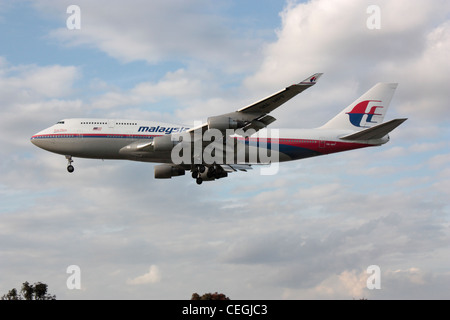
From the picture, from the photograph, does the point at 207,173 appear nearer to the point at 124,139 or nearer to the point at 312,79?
the point at 124,139

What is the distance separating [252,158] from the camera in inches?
2298

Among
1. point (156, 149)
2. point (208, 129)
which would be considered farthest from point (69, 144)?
point (208, 129)

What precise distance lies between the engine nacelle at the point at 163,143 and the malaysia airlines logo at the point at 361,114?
22.4 m

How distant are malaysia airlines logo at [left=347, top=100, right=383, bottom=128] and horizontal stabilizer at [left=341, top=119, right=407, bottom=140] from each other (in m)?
4.69

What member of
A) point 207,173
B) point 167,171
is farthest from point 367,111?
point 167,171

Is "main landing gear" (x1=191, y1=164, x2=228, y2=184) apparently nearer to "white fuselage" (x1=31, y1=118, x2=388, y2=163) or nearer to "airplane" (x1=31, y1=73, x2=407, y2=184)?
"airplane" (x1=31, y1=73, x2=407, y2=184)

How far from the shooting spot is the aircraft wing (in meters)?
43.8

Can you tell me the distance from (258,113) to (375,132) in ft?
50.8

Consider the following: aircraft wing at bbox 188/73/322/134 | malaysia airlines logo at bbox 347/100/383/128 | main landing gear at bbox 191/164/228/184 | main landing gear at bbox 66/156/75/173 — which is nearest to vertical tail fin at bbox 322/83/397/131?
malaysia airlines logo at bbox 347/100/383/128

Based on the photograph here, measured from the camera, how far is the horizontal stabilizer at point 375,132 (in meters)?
54.0

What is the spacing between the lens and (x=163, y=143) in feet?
172

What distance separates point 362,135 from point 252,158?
461 inches
